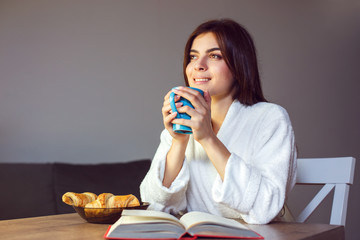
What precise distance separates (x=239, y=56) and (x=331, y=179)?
0.51 m

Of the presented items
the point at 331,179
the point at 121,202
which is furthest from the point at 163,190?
the point at 331,179

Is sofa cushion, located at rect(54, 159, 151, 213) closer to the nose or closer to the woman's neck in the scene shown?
the woman's neck

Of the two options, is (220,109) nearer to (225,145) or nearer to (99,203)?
(225,145)

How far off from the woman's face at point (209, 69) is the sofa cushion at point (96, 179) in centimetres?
112

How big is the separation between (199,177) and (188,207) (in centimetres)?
11

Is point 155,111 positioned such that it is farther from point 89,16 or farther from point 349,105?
point 349,105

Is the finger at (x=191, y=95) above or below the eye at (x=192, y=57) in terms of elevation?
below

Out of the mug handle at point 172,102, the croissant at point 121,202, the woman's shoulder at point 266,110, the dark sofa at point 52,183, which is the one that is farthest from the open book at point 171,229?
the dark sofa at point 52,183

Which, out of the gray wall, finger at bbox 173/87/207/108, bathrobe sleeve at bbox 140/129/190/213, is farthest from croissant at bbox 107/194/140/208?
the gray wall

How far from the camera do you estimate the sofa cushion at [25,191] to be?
2.04 m

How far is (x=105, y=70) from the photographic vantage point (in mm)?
2508

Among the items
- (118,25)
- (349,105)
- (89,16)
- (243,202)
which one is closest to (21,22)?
(89,16)

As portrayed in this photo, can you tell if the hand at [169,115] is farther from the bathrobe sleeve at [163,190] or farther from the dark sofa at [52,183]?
the dark sofa at [52,183]

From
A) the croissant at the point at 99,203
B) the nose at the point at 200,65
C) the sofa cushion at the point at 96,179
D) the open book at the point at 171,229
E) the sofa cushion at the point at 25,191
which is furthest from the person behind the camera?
the sofa cushion at the point at 96,179
